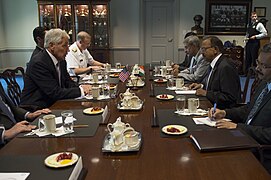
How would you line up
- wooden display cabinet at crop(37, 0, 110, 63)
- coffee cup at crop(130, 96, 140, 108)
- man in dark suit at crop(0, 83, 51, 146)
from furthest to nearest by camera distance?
wooden display cabinet at crop(37, 0, 110, 63), coffee cup at crop(130, 96, 140, 108), man in dark suit at crop(0, 83, 51, 146)

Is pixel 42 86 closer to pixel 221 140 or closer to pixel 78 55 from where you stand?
pixel 221 140

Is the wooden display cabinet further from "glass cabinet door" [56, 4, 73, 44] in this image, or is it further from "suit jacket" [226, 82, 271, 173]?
"suit jacket" [226, 82, 271, 173]


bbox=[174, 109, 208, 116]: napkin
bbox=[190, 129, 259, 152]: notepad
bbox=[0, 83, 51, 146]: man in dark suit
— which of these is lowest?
bbox=[0, 83, 51, 146]: man in dark suit

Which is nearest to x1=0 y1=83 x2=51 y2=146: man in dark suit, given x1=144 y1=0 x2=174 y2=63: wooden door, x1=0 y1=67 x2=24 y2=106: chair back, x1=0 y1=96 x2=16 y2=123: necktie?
x1=0 y1=96 x2=16 y2=123: necktie

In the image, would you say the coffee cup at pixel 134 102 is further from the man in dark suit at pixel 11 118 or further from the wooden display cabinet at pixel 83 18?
the wooden display cabinet at pixel 83 18

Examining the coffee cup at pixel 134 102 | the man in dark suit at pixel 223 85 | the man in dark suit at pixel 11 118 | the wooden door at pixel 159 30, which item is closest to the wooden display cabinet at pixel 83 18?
the wooden door at pixel 159 30

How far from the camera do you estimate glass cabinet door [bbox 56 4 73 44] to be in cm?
698

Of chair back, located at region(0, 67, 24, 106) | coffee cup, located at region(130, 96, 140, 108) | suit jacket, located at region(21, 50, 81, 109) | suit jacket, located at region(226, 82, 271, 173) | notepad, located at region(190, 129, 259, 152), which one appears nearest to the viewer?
notepad, located at region(190, 129, 259, 152)

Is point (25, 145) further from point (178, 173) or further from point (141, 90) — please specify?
point (141, 90)

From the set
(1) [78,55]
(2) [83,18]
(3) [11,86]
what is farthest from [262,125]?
(2) [83,18]

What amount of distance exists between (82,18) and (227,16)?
357 centimetres

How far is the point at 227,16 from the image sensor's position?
24.3 feet

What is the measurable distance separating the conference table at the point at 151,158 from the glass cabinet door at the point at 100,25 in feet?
18.0

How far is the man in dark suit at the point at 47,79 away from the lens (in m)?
2.62
